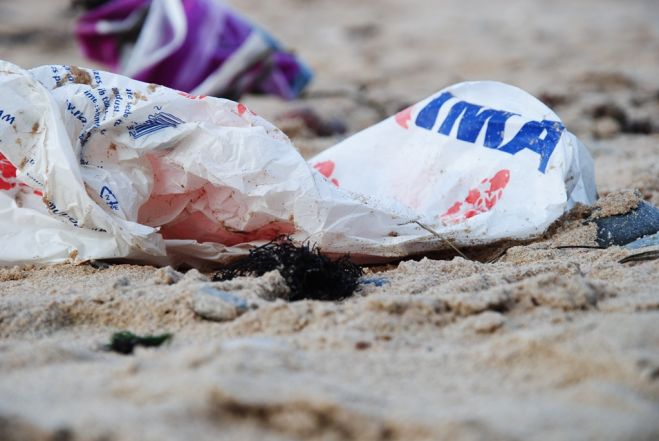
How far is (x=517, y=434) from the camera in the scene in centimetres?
103

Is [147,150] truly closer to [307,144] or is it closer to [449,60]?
[307,144]

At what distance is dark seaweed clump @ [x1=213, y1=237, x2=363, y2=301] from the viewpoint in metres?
1.67

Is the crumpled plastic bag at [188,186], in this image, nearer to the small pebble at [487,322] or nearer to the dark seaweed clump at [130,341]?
the dark seaweed clump at [130,341]

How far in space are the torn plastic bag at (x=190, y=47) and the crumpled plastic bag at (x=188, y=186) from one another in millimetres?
2220

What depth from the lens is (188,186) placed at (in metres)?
1.99

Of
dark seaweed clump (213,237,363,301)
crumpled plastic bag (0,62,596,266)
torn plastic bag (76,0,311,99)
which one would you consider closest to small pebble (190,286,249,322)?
dark seaweed clump (213,237,363,301)

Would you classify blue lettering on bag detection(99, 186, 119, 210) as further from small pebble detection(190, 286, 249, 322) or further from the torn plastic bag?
the torn plastic bag

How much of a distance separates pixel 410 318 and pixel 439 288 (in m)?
0.19

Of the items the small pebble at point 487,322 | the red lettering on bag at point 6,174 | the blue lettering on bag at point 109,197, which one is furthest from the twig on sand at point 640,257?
the red lettering on bag at point 6,174

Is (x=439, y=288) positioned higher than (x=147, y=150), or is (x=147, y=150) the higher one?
(x=147, y=150)

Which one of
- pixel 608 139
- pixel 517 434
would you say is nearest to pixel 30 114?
pixel 517 434

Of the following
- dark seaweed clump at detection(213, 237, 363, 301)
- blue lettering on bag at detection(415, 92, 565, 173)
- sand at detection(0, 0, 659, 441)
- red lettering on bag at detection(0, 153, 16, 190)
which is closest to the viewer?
sand at detection(0, 0, 659, 441)

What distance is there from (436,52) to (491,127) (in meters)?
4.15

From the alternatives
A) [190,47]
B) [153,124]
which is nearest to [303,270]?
[153,124]
